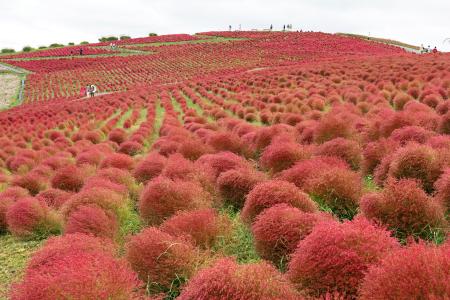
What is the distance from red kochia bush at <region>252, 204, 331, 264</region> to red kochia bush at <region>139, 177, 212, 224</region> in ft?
5.58

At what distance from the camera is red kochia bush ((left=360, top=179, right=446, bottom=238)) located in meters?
5.20

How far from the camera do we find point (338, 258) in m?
3.96

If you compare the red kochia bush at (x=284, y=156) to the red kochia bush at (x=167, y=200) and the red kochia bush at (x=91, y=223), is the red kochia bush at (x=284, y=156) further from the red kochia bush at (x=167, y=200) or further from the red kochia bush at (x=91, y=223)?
the red kochia bush at (x=91, y=223)

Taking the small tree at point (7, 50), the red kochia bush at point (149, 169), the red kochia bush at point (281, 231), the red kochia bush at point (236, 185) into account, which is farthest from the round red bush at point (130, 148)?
the small tree at point (7, 50)

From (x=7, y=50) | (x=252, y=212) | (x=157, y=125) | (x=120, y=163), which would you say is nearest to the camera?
(x=252, y=212)

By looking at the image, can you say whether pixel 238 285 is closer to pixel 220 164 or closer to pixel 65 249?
pixel 65 249

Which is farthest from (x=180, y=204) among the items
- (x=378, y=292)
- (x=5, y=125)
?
(x=5, y=125)

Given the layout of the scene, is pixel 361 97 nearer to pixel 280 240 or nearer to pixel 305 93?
pixel 305 93

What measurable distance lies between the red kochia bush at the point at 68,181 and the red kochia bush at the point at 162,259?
559cm

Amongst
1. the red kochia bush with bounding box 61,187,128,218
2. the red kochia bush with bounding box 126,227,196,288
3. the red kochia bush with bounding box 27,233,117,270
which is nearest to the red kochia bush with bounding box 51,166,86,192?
the red kochia bush with bounding box 61,187,128,218

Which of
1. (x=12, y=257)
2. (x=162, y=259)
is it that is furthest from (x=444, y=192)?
(x=12, y=257)

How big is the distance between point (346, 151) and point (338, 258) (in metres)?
4.59

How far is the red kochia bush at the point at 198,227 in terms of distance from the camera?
557cm

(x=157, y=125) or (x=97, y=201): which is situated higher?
(x=97, y=201)
